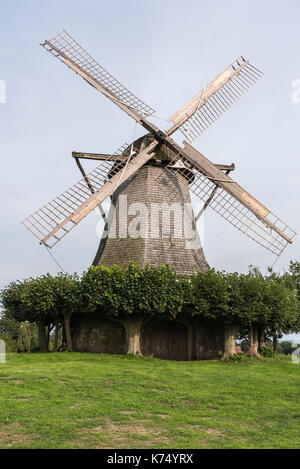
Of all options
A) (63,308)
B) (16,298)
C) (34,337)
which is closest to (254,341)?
(63,308)

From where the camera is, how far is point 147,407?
10414 mm

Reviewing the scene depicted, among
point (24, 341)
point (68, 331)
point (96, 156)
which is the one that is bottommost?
point (24, 341)

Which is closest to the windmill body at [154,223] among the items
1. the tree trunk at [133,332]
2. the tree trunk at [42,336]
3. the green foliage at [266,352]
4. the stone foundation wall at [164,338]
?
the tree trunk at [133,332]

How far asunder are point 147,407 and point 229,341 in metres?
11.7

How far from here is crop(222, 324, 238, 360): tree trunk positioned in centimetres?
2108

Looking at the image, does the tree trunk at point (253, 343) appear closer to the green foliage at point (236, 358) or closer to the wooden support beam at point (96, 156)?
the green foliage at point (236, 358)

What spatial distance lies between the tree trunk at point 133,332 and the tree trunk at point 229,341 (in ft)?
13.9

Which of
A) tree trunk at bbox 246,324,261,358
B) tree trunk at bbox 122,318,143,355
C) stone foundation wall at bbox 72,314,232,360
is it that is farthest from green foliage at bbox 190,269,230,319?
tree trunk at bbox 122,318,143,355

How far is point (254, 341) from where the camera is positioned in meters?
22.5

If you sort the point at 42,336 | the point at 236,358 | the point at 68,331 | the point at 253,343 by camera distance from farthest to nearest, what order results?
1. the point at 42,336
2. the point at 68,331
3. the point at 253,343
4. the point at 236,358

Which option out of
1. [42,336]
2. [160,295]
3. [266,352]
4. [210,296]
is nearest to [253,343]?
[266,352]

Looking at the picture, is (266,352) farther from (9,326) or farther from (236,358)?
(9,326)

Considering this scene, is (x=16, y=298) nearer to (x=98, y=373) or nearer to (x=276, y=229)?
(x=98, y=373)
